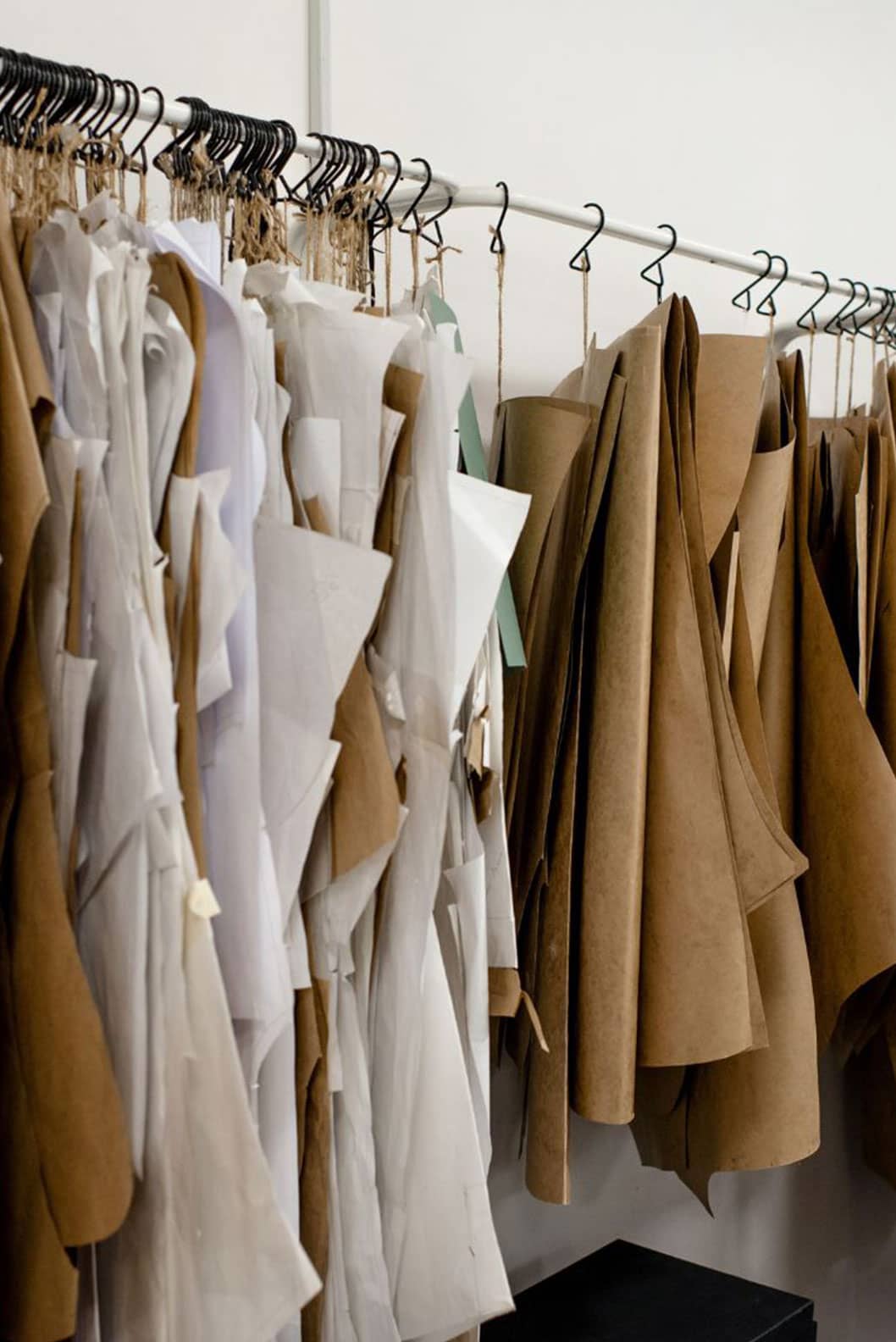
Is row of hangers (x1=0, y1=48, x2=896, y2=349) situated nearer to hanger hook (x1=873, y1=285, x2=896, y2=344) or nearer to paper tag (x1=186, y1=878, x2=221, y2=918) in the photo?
paper tag (x1=186, y1=878, x2=221, y2=918)

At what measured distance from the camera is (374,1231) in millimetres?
884

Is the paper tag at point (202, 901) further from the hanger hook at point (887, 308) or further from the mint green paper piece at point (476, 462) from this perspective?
the hanger hook at point (887, 308)

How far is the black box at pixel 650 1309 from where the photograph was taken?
4.21 ft

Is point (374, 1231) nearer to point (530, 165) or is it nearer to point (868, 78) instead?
point (530, 165)

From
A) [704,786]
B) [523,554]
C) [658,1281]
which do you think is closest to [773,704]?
[704,786]

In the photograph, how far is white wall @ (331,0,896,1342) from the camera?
1.39 m

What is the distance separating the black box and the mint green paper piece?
0.68 metres

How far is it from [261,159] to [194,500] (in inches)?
13.4

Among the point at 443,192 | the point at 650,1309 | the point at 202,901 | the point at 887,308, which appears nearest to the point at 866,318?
the point at 887,308

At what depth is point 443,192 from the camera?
3.63 ft

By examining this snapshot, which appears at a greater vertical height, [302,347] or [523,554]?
[302,347]

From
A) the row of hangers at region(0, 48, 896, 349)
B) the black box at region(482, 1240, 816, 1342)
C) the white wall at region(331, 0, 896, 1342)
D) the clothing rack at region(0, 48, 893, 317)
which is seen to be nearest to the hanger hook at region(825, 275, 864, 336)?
the clothing rack at region(0, 48, 893, 317)

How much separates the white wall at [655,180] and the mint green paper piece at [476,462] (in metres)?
0.33

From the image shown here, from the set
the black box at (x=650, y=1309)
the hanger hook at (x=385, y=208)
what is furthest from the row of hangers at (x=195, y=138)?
the black box at (x=650, y=1309)
